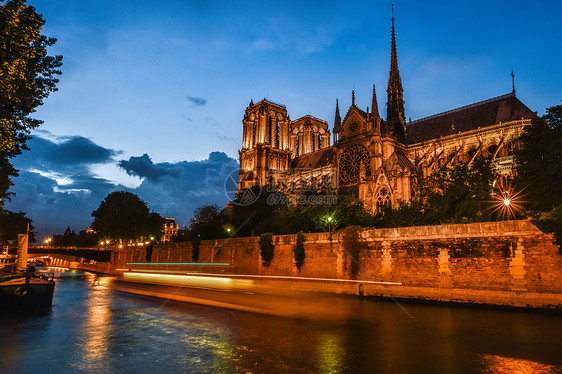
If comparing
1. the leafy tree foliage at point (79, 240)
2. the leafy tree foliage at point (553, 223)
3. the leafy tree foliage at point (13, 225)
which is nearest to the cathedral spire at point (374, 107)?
the leafy tree foliage at point (553, 223)

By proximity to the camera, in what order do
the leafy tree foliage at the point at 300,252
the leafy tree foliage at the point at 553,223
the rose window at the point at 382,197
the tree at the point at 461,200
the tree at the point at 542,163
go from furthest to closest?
1. the rose window at the point at 382,197
2. the leafy tree foliage at the point at 300,252
3. the tree at the point at 461,200
4. the tree at the point at 542,163
5. the leafy tree foliage at the point at 553,223

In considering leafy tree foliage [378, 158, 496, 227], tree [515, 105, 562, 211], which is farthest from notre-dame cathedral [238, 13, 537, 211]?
tree [515, 105, 562, 211]

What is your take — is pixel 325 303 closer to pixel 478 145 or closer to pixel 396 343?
pixel 396 343

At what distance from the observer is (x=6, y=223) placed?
198 ft

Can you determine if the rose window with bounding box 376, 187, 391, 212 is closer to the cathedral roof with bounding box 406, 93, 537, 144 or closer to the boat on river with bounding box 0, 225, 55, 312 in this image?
the cathedral roof with bounding box 406, 93, 537, 144

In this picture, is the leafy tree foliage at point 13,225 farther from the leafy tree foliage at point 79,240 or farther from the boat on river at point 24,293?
the boat on river at point 24,293

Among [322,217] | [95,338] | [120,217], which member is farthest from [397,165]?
[120,217]

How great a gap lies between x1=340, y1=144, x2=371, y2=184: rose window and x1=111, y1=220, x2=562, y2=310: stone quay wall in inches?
1140

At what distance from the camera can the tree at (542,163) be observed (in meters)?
25.8

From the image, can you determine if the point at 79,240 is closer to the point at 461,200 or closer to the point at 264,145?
the point at 264,145

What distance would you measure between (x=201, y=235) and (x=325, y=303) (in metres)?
32.7

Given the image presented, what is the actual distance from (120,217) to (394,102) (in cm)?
5154

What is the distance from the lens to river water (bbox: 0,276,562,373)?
25.3ft

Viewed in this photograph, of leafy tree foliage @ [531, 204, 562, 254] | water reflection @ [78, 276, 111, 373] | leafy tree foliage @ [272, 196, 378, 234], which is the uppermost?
leafy tree foliage @ [272, 196, 378, 234]
